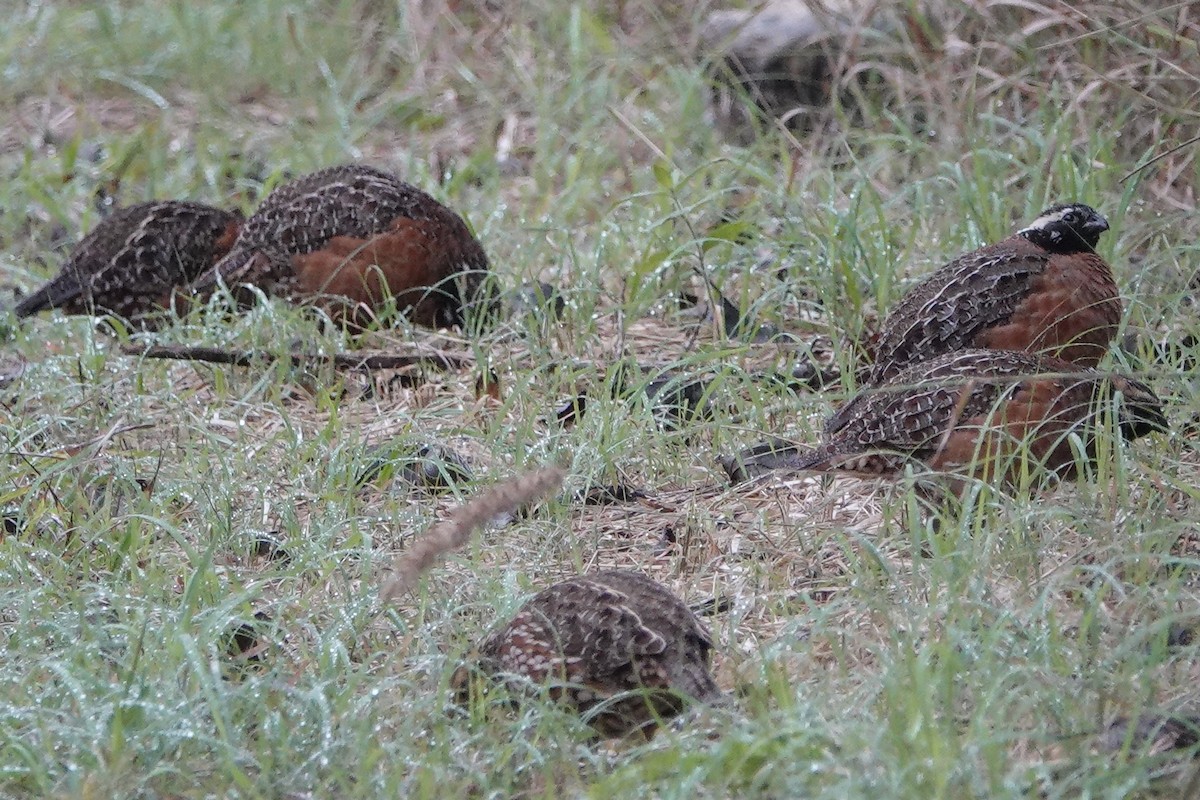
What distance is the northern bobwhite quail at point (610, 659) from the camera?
3309 mm

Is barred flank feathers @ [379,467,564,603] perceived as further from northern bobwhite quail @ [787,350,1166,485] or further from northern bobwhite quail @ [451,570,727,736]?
northern bobwhite quail @ [787,350,1166,485]

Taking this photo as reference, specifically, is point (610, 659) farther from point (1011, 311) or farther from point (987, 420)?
point (1011, 311)

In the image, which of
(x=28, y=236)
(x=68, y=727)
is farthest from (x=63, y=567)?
(x=28, y=236)

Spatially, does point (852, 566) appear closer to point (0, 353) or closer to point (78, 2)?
point (0, 353)

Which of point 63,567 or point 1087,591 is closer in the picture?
point 1087,591

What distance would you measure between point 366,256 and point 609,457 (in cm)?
201

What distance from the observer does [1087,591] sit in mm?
3363

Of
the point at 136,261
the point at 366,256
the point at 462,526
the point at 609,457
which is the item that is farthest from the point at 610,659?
the point at 136,261

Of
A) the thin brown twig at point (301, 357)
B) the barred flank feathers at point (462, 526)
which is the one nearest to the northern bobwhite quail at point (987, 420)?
the barred flank feathers at point (462, 526)

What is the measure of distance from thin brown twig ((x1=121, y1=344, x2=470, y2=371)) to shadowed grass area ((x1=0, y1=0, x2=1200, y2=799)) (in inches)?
2.1

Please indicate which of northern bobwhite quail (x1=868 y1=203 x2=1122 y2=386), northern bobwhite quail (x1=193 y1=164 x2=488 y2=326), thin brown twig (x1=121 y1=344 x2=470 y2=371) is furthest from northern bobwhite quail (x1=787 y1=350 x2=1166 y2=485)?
northern bobwhite quail (x1=193 y1=164 x2=488 y2=326)

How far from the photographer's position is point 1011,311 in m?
4.89

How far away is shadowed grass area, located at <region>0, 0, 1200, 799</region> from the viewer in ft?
10.1

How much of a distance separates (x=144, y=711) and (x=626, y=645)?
3.24ft
